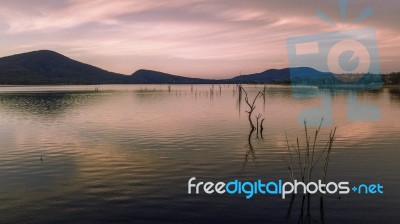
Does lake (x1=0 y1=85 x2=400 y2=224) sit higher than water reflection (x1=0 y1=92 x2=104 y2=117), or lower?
lower

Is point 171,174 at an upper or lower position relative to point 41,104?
lower

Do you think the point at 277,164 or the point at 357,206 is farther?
the point at 277,164

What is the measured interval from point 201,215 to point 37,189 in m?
10.0

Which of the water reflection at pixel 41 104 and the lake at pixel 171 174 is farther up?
the water reflection at pixel 41 104

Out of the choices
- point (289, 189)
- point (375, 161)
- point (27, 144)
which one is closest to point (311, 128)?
point (375, 161)

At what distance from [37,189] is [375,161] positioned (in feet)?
77.7

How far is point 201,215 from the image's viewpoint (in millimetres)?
17031

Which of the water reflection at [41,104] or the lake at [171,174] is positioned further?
the water reflection at [41,104]

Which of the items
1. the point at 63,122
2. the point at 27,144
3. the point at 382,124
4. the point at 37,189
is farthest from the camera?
the point at 63,122

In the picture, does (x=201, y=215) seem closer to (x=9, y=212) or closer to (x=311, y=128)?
(x=9, y=212)

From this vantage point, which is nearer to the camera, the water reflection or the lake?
the lake

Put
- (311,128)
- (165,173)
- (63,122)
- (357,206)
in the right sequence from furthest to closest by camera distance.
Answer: (63,122)
(311,128)
(165,173)
(357,206)

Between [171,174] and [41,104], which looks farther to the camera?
[41,104]

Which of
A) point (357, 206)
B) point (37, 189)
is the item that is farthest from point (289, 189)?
point (37, 189)
